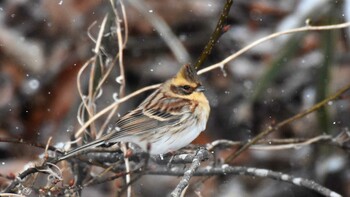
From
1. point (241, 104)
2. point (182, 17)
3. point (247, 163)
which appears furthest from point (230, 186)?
point (182, 17)

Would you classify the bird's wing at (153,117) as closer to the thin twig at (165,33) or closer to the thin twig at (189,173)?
the thin twig at (189,173)

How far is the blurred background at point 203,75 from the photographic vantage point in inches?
196

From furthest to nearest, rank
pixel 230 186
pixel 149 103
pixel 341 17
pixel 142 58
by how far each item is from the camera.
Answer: pixel 142 58
pixel 230 186
pixel 341 17
pixel 149 103

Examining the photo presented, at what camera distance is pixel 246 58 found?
18.0ft

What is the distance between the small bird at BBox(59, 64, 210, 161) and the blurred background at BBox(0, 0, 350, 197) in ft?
5.17

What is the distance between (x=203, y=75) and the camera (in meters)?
5.34

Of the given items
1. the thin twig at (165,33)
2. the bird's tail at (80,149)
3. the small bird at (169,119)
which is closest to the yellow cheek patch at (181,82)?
the small bird at (169,119)

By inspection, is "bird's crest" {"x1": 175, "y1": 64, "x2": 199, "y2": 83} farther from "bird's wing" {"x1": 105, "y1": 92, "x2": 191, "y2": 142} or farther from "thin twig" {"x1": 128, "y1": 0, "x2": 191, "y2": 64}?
"thin twig" {"x1": 128, "y1": 0, "x2": 191, "y2": 64}

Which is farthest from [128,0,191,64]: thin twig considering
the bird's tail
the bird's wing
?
the bird's tail

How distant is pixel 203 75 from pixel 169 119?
2.14 metres

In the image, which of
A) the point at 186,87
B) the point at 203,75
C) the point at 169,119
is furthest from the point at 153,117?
the point at 203,75

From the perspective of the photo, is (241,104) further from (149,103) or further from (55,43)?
(149,103)

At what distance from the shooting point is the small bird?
9.94 ft

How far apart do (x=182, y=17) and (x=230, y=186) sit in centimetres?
127
